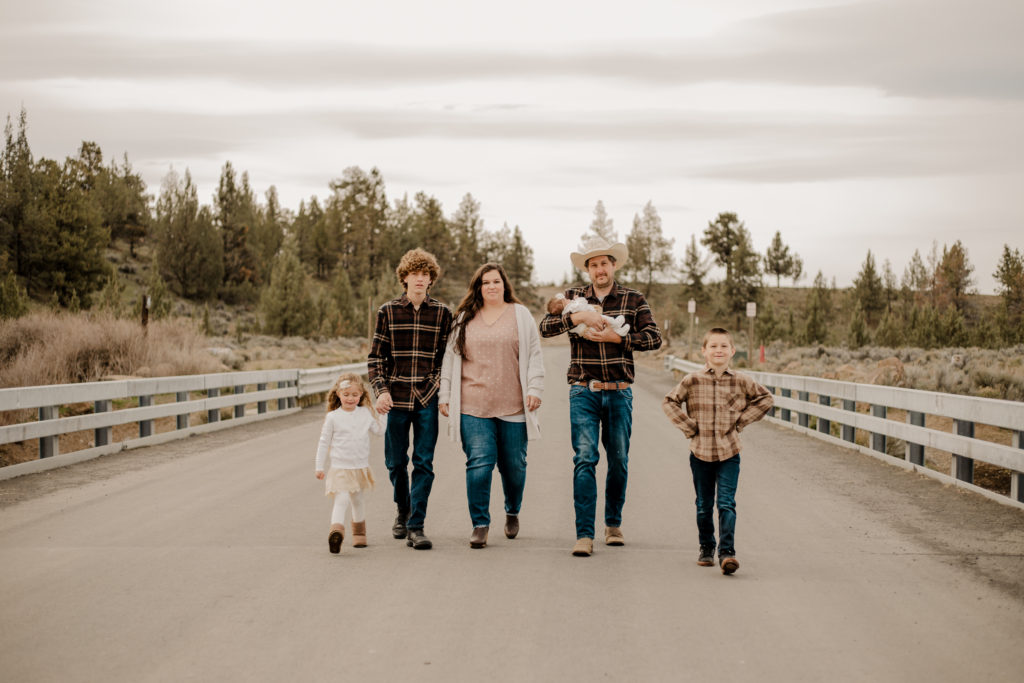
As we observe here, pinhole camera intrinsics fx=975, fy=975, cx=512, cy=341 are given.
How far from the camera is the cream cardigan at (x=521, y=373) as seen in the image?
6938 millimetres

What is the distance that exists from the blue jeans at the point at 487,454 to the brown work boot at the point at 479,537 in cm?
5

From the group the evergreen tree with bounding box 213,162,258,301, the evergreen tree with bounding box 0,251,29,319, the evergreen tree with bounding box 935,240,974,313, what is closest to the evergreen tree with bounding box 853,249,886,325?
the evergreen tree with bounding box 935,240,974,313

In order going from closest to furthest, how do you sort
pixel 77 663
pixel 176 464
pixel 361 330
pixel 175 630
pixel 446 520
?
pixel 77 663 < pixel 175 630 < pixel 446 520 < pixel 176 464 < pixel 361 330

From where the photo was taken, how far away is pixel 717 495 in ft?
20.9

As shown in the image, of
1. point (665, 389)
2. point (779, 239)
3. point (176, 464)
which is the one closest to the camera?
point (176, 464)

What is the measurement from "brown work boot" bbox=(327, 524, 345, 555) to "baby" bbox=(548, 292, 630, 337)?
81.2 inches

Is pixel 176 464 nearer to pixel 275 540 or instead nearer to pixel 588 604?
pixel 275 540

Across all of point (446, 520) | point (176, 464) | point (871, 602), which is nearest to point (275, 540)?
point (446, 520)

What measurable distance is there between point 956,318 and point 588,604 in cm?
4913

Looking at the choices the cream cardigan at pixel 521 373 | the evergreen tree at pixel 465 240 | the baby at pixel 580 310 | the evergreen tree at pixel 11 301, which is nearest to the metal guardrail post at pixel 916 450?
the baby at pixel 580 310

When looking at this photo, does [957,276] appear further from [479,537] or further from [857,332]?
[479,537]

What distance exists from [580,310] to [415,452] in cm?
168

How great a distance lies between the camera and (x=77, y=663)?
4.30 meters

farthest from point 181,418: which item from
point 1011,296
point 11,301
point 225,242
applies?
point 225,242
